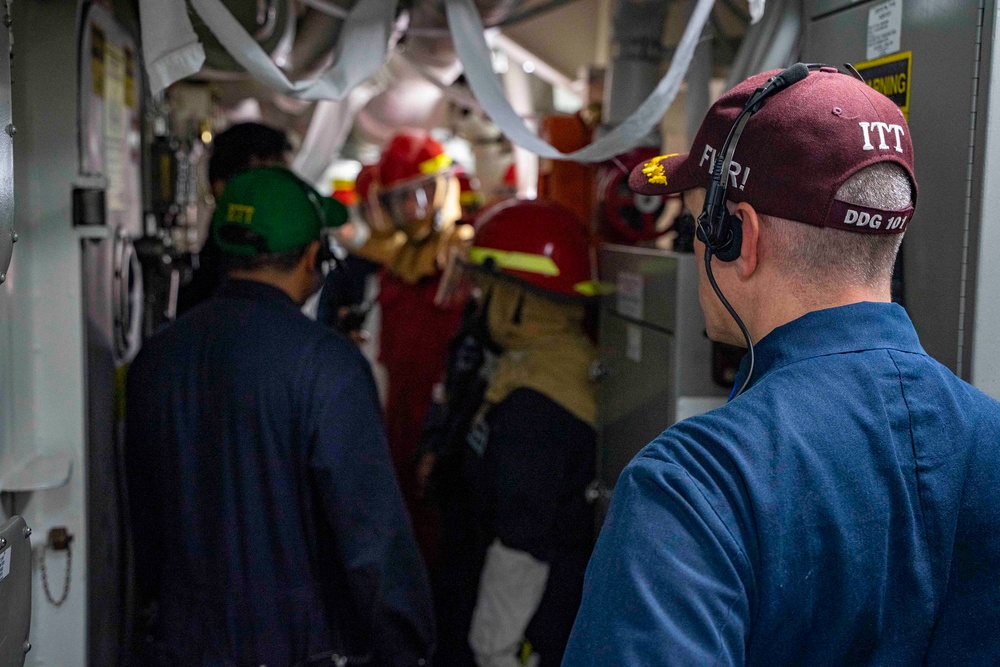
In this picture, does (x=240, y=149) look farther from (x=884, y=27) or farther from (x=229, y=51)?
(x=884, y=27)

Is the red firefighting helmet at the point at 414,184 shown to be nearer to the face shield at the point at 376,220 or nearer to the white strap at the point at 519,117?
the face shield at the point at 376,220

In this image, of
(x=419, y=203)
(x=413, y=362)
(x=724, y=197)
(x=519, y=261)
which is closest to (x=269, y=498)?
(x=519, y=261)

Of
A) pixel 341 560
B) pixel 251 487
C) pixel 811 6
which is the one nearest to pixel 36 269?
pixel 251 487

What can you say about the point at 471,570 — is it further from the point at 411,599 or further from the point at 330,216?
the point at 330,216

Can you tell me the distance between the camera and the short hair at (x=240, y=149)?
2744mm

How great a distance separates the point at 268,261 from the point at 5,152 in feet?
2.53

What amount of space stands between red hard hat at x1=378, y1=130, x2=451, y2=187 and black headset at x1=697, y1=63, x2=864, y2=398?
290cm

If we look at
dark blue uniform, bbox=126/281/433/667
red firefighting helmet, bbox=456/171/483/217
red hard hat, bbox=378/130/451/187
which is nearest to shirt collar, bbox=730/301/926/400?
dark blue uniform, bbox=126/281/433/667

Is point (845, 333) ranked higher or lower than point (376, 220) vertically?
lower

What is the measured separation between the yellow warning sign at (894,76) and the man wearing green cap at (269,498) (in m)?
1.08

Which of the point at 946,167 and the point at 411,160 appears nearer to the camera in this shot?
the point at 946,167

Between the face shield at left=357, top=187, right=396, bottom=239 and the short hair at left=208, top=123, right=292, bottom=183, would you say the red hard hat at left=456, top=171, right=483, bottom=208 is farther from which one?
the short hair at left=208, top=123, right=292, bottom=183

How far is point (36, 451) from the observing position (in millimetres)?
1729

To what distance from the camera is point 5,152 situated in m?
1.10
